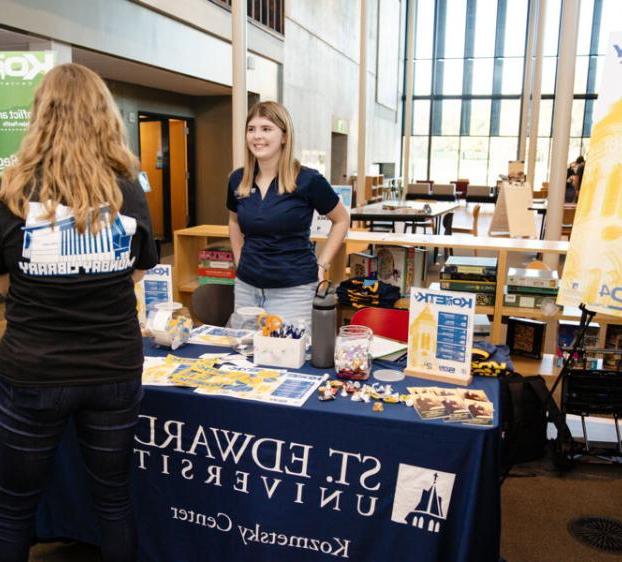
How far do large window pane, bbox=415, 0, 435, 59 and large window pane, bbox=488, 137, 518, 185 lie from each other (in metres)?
3.83

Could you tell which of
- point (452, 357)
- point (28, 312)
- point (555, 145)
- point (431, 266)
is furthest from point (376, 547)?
point (431, 266)

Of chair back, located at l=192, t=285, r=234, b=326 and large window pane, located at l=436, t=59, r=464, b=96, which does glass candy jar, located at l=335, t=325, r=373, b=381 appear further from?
large window pane, located at l=436, t=59, r=464, b=96

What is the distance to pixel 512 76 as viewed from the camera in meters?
21.3

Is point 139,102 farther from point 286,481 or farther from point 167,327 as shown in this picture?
point 286,481

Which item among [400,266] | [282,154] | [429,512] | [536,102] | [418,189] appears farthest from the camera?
[418,189]

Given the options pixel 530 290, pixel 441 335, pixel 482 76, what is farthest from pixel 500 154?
pixel 441 335

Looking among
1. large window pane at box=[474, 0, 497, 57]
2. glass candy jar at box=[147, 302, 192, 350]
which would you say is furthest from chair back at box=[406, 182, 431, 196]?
glass candy jar at box=[147, 302, 192, 350]

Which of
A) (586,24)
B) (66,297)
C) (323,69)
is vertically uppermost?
(586,24)

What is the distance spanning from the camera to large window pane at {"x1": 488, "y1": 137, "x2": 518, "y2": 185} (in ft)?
71.4

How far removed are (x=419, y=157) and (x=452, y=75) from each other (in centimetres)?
301

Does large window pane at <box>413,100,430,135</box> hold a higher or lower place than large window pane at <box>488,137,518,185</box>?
Answer: higher

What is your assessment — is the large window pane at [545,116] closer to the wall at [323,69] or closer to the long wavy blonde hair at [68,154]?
the wall at [323,69]

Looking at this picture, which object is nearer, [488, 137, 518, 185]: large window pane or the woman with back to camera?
the woman with back to camera

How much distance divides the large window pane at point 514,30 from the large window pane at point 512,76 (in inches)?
10.2
